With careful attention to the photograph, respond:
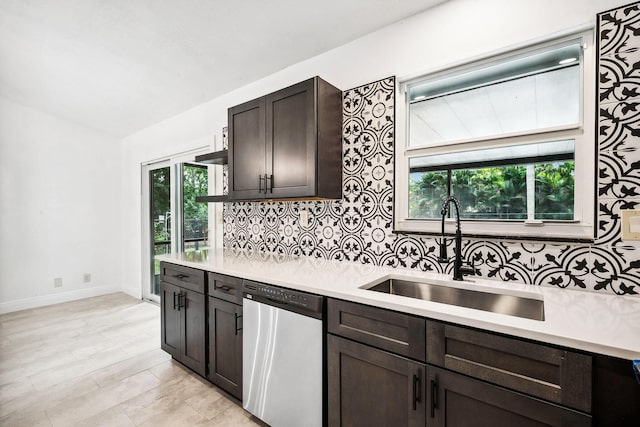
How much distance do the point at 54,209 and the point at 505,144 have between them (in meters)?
5.35

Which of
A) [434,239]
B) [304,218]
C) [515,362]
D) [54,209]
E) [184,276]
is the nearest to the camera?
[515,362]

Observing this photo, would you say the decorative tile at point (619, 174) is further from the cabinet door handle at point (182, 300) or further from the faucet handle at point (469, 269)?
the cabinet door handle at point (182, 300)

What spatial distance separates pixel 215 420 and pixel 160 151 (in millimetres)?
3320

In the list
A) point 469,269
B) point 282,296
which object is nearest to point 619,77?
point 469,269

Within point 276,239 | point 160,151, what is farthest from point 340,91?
point 160,151

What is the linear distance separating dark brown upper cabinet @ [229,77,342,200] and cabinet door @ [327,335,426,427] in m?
1.00

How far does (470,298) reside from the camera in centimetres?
153

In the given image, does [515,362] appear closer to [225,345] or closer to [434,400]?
[434,400]

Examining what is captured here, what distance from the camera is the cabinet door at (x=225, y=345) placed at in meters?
1.93

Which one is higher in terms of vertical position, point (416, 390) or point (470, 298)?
point (470, 298)

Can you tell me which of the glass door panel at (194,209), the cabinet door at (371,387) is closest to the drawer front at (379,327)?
the cabinet door at (371,387)

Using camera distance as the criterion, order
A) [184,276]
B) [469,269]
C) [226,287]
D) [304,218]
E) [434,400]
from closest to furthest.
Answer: [434,400]
[469,269]
[226,287]
[184,276]
[304,218]

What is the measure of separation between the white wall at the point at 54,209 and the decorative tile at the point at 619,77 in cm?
566

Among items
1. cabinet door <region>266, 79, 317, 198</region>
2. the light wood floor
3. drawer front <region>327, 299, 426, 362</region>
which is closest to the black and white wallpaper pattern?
cabinet door <region>266, 79, 317, 198</region>
